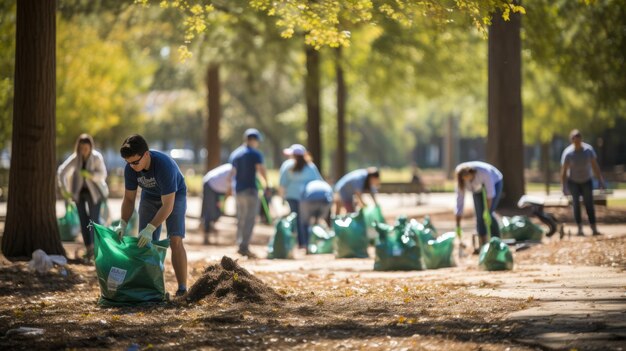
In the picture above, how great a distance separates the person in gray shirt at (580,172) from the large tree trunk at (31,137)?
8007mm

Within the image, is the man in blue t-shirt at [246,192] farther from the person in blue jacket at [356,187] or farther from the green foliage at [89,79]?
the green foliage at [89,79]

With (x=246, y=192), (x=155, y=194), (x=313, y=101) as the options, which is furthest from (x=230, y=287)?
(x=313, y=101)

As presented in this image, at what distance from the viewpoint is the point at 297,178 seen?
16234 mm

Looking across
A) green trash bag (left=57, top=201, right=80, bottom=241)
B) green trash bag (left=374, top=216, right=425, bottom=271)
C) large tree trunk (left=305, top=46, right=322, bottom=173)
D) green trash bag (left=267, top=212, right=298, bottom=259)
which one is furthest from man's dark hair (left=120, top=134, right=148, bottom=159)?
large tree trunk (left=305, top=46, right=322, bottom=173)

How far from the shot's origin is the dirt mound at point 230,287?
30.3 feet

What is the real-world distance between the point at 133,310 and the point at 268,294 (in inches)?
46.8

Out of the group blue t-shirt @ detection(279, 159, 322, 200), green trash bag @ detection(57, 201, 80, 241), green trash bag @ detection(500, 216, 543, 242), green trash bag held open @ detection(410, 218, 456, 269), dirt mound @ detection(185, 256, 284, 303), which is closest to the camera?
dirt mound @ detection(185, 256, 284, 303)

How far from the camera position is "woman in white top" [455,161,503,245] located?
1410 cm

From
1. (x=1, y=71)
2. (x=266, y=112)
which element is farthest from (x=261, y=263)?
(x=266, y=112)

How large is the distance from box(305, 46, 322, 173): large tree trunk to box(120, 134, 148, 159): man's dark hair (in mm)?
14627

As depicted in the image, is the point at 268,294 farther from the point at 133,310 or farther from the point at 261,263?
the point at 261,263

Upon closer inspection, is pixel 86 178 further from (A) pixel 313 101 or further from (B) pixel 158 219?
(A) pixel 313 101

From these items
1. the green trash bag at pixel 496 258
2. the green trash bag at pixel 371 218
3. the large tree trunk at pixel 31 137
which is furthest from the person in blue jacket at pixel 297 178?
the large tree trunk at pixel 31 137

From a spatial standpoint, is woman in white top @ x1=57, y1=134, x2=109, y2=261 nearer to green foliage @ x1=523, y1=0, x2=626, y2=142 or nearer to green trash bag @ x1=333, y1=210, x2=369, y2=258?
green trash bag @ x1=333, y1=210, x2=369, y2=258
